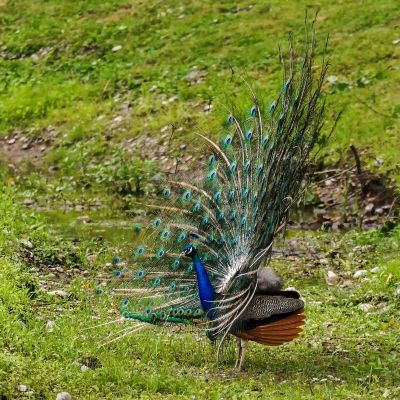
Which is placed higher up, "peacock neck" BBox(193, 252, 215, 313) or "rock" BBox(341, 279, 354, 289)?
"peacock neck" BBox(193, 252, 215, 313)

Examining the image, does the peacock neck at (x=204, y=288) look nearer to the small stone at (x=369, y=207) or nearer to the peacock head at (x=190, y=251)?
the peacock head at (x=190, y=251)

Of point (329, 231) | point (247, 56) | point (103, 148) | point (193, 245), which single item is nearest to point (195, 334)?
point (193, 245)

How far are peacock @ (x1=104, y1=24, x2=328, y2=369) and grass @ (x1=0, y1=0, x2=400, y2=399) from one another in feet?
1.19

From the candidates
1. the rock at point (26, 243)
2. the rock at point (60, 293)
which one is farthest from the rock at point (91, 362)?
the rock at point (26, 243)

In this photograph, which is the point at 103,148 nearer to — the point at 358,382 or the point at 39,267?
the point at 39,267

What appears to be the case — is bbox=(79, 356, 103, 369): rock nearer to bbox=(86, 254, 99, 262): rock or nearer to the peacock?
the peacock

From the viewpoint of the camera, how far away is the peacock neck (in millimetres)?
7805

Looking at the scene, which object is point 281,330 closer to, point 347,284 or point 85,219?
point 347,284

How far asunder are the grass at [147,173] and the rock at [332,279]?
0.07 metres

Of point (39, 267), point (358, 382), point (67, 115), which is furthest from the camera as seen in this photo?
point (67, 115)

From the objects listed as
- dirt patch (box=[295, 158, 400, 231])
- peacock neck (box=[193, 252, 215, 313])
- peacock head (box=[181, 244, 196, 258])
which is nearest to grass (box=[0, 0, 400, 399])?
dirt patch (box=[295, 158, 400, 231])

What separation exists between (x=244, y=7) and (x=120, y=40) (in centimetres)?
258

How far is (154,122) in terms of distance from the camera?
17500 millimetres

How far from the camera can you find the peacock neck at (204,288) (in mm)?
7805
